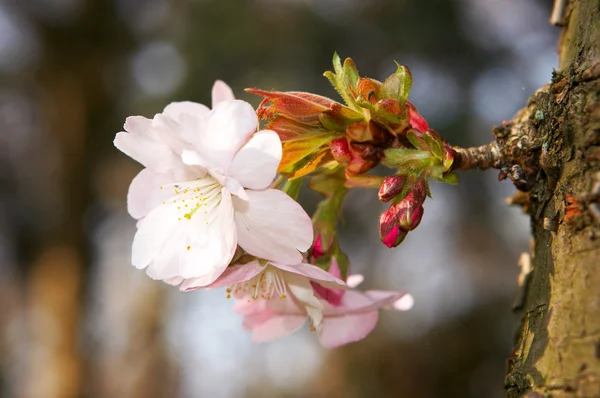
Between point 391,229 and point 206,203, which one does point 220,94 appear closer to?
point 206,203

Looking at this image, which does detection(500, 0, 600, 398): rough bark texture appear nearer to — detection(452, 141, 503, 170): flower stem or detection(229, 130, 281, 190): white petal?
detection(452, 141, 503, 170): flower stem

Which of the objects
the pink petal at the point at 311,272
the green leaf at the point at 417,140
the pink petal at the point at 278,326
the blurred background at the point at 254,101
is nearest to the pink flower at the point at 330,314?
the pink petal at the point at 278,326

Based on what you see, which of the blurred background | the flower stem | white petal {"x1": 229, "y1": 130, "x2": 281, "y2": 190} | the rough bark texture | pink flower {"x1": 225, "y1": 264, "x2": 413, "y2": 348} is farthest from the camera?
the blurred background

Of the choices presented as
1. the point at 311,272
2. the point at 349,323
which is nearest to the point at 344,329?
the point at 349,323

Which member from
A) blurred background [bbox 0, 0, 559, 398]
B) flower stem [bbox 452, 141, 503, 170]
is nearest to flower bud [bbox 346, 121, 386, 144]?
flower stem [bbox 452, 141, 503, 170]

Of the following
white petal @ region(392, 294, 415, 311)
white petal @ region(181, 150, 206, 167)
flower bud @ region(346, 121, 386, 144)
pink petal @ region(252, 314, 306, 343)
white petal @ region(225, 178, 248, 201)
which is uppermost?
flower bud @ region(346, 121, 386, 144)

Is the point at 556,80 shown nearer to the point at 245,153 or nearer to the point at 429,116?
the point at 245,153
